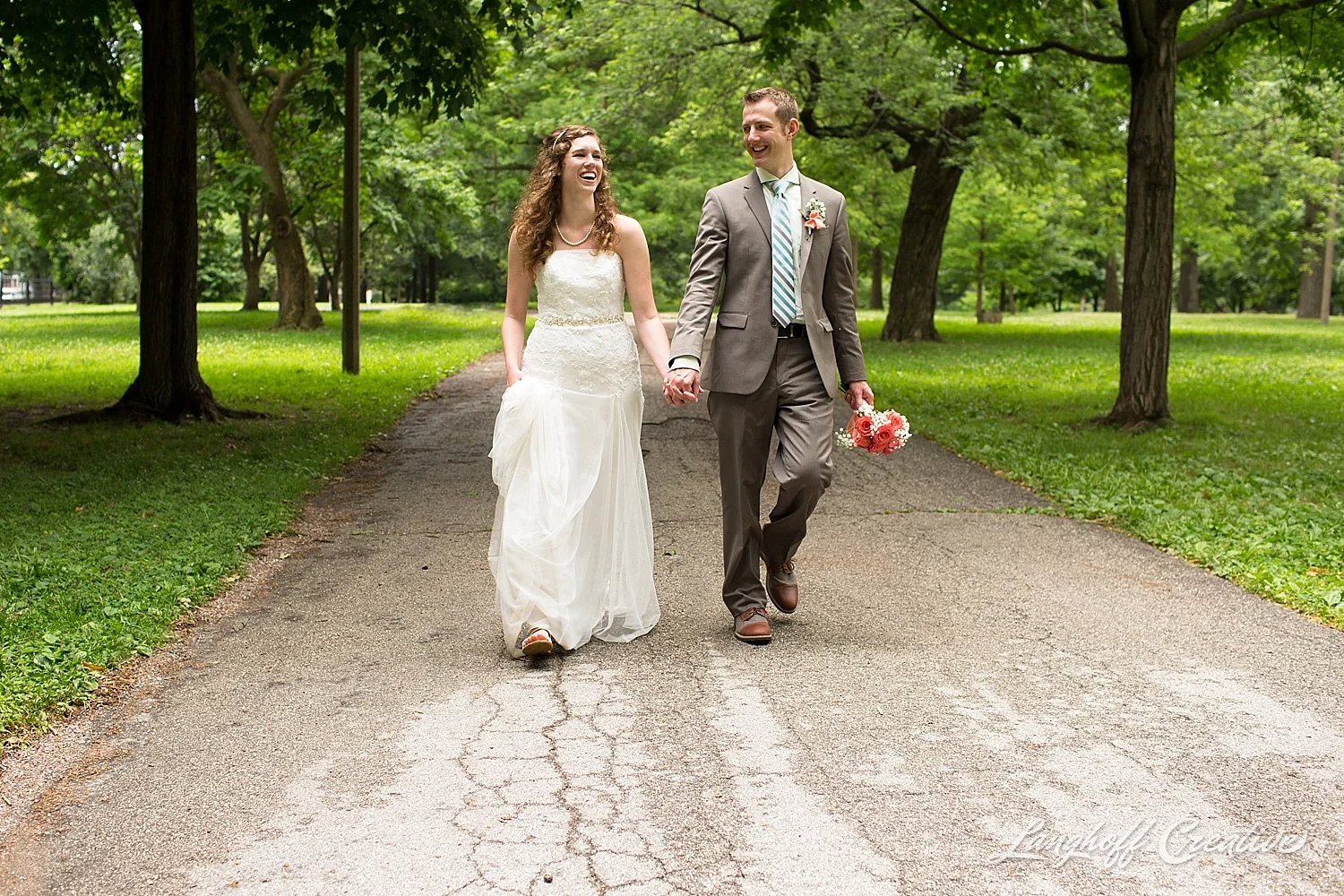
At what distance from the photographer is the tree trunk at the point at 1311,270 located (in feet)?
153

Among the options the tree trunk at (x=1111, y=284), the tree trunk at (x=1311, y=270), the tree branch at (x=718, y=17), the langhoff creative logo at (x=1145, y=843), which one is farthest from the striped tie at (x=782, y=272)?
the tree trunk at (x=1111, y=284)

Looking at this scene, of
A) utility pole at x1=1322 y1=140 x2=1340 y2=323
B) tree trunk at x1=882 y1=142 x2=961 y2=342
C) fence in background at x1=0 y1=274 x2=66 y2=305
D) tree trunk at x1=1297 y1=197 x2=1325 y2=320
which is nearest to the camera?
tree trunk at x1=882 y1=142 x2=961 y2=342

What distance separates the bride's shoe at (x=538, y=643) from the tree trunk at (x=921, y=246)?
22806 mm

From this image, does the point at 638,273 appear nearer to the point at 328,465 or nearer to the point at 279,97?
the point at 328,465

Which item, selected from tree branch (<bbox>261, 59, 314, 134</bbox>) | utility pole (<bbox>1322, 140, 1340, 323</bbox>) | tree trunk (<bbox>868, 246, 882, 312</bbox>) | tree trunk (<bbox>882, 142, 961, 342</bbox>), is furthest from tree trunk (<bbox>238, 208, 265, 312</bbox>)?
utility pole (<bbox>1322, 140, 1340, 323</bbox>)

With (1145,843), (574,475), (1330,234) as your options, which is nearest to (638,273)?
(574,475)

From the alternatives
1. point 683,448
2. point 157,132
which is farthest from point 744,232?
point 157,132

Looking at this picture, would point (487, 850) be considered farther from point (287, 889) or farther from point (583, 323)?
point (583, 323)

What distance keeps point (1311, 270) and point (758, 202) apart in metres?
48.6

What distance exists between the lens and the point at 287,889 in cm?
352

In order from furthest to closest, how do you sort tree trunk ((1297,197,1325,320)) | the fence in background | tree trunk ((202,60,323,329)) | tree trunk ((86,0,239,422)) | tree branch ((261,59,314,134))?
the fence in background, tree trunk ((1297,197,1325,320)), tree branch ((261,59,314,134)), tree trunk ((202,60,323,329)), tree trunk ((86,0,239,422))

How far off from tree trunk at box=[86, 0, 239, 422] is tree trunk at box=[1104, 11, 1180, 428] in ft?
30.2

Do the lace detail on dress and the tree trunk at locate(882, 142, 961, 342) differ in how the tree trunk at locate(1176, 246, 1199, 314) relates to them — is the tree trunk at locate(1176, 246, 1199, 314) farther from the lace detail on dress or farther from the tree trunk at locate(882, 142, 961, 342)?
the lace detail on dress

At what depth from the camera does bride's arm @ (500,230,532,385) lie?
19.4 feet
